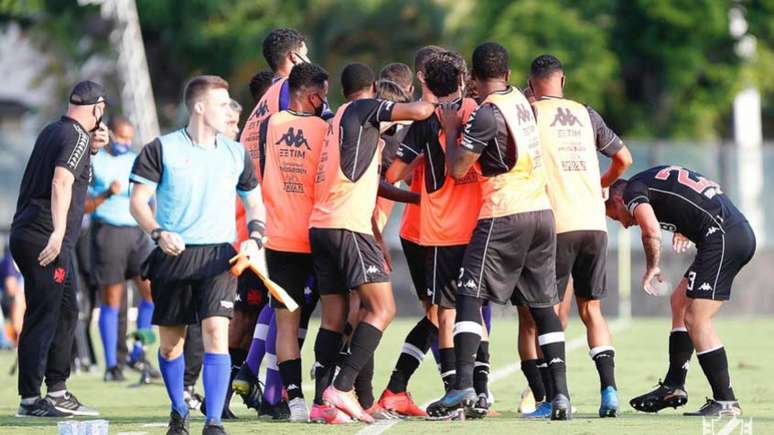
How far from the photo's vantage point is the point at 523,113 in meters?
10.6

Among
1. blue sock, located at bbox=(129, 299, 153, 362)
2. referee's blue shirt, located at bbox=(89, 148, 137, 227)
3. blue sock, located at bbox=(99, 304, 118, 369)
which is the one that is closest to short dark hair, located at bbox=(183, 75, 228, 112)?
referee's blue shirt, located at bbox=(89, 148, 137, 227)

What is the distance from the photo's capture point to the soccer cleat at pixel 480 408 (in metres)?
10.5

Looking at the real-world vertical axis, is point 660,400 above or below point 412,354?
below

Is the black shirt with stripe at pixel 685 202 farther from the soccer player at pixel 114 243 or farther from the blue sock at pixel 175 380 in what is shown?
the soccer player at pixel 114 243

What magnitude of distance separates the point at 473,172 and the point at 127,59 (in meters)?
17.6

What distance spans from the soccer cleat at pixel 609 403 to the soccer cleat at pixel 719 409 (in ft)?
1.84

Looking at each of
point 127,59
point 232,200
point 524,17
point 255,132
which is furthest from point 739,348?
point 524,17

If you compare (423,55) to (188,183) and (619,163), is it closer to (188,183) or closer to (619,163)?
(619,163)

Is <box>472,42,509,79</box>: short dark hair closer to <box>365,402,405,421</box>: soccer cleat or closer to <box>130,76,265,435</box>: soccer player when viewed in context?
<box>130,76,265,435</box>: soccer player

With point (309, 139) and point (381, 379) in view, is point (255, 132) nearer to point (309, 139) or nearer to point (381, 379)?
point (309, 139)

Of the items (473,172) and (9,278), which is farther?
(9,278)

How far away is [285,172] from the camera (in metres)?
10.9

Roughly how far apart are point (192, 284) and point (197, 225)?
336 millimetres

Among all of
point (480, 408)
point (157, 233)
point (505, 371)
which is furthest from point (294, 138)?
point (505, 371)
